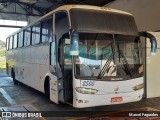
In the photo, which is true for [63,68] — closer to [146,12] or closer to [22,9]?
[146,12]

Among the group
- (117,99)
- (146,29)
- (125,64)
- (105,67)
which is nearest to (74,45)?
(105,67)

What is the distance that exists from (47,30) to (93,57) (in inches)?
89.9

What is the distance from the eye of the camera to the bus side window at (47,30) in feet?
23.0

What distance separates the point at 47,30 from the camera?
7297 millimetres

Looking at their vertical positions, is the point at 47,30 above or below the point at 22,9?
below

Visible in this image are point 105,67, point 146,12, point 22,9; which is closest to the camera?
point 105,67

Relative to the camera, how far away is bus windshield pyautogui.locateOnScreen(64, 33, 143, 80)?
5547 millimetres

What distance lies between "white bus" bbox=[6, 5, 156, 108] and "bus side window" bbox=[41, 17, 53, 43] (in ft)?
0.11

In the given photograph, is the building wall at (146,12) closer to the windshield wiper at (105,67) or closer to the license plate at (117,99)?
the windshield wiper at (105,67)

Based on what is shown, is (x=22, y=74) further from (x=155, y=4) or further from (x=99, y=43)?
(x=155, y=4)

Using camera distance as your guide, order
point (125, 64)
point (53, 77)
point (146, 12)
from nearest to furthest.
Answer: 1. point (125, 64)
2. point (53, 77)
3. point (146, 12)

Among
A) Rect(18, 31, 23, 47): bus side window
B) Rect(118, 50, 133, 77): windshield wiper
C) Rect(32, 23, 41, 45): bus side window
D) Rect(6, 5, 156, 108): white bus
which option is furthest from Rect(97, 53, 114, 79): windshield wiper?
Rect(18, 31, 23, 47): bus side window

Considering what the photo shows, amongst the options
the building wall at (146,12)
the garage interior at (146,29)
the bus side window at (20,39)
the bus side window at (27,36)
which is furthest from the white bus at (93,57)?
the building wall at (146,12)

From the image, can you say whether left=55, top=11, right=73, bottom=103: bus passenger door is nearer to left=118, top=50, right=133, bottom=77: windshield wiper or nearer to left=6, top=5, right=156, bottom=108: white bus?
left=6, top=5, right=156, bottom=108: white bus
